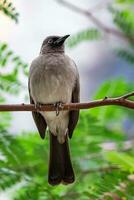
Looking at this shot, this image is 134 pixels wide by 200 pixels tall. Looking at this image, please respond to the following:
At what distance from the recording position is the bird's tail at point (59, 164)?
2.52 meters

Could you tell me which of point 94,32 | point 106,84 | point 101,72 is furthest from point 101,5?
point 101,72

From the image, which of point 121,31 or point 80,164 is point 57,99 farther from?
point 121,31

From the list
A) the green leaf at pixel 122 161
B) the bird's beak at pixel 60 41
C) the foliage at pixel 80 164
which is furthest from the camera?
the bird's beak at pixel 60 41

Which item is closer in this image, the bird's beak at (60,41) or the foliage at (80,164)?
the foliage at (80,164)

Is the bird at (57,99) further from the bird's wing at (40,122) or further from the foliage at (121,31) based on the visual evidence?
the foliage at (121,31)

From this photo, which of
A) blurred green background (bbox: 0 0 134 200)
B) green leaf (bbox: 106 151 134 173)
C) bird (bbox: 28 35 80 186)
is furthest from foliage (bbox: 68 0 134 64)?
green leaf (bbox: 106 151 134 173)

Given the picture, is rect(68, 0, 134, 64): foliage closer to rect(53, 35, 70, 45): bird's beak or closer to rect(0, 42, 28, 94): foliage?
rect(53, 35, 70, 45): bird's beak

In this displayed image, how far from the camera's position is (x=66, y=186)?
271 cm

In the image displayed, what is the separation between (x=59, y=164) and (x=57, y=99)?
11.5 inches

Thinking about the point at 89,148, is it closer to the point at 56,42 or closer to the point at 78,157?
the point at 78,157

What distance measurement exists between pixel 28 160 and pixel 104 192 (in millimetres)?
575

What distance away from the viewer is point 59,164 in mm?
2693

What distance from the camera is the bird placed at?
2.61 meters

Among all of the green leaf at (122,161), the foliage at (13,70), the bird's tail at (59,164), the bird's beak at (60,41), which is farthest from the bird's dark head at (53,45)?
the green leaf at (122,161)
